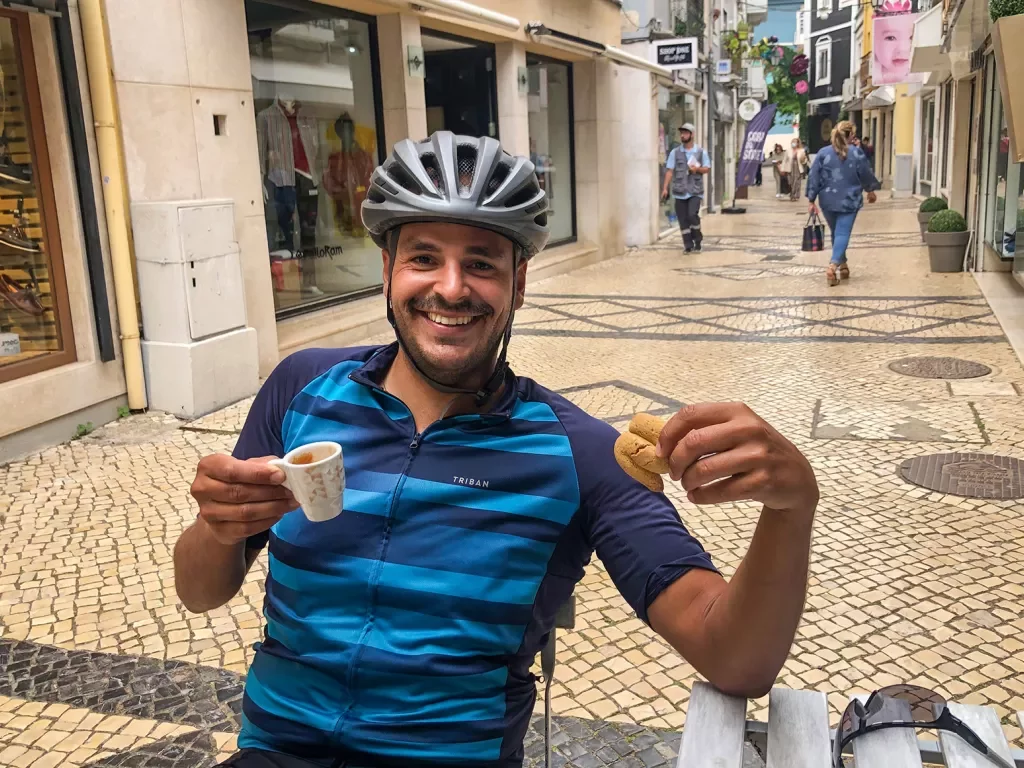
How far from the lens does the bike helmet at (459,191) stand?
1840 millimetres

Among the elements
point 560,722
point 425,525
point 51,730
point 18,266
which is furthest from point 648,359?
point 425,525

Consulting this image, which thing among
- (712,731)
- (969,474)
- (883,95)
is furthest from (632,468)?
(883,95)

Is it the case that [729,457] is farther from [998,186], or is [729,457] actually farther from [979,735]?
[998,186]

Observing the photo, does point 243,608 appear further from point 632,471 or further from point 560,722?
point 632,471

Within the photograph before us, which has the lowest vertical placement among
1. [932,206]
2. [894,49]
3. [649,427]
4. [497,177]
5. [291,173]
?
[932,206]

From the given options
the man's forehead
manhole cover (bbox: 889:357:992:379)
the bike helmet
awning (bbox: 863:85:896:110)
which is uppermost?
awning (bbox: 863:85:896:110)

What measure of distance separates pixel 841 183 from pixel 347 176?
5.68m

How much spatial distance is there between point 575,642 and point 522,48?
1064 centimetres

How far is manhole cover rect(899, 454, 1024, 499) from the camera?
453cm

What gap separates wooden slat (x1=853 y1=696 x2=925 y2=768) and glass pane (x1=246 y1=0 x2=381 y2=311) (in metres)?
7.84

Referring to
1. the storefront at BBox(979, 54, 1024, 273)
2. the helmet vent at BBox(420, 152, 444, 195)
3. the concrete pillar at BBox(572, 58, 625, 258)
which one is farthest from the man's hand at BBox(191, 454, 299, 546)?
the concrete pillar at BBox(572, 58, 625, 258)

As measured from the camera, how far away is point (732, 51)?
31938 mm

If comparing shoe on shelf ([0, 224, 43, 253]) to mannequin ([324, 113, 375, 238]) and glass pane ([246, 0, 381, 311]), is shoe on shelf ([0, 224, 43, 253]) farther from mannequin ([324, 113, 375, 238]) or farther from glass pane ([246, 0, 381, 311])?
mannequin ([324, 113, 375, 238])

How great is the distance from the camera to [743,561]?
1.41m
